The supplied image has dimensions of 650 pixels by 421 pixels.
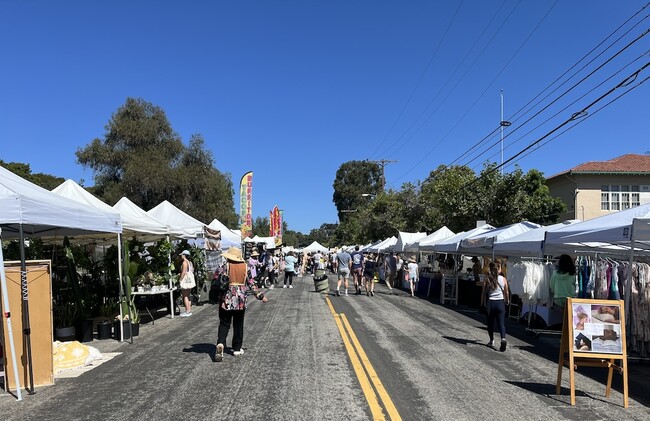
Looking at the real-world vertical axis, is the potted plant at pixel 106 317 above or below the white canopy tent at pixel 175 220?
below

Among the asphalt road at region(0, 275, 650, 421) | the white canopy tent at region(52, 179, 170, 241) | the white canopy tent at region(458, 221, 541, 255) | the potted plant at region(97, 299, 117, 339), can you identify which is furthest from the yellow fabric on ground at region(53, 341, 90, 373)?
the white canopy tent at region(458, 221, 541, 255)

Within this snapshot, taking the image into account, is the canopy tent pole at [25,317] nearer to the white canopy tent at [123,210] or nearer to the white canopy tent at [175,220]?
the white canopy tent at [123,210]

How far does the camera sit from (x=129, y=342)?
10.2 meters

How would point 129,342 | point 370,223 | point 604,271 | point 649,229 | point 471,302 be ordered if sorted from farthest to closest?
point 370,223 < point 471,302 < point 129,342 < point 604,271 < point 649,229

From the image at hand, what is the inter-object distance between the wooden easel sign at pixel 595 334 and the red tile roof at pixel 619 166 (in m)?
37.6

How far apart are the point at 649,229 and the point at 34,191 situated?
9.52 meters

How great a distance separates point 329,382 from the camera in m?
6.80

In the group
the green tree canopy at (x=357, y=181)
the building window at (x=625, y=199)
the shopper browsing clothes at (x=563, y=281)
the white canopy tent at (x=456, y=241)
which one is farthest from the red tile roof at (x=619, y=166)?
the green tree canopy at (x=357, y=181)

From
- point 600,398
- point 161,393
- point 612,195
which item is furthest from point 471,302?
point 612,195

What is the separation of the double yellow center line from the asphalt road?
18 mm

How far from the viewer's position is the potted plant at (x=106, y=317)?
1070 centimetres

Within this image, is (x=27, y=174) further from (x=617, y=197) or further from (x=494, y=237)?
(x=617, y=197)

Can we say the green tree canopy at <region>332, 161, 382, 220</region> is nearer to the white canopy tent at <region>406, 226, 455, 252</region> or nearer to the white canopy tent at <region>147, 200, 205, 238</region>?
the white canopy tent at <region>406, 226, 455, 252</region>

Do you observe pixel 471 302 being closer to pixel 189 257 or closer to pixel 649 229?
pixel 189 257
